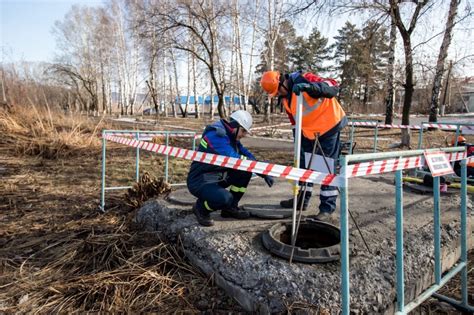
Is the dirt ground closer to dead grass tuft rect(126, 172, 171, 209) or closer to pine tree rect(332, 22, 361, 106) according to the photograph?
dead grass tuft rect(126, 172, 171, 209)

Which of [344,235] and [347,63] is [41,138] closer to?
[344,235]

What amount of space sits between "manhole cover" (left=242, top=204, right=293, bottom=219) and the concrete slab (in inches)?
3.5

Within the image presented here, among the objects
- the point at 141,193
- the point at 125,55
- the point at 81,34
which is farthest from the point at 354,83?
the point at 141,193

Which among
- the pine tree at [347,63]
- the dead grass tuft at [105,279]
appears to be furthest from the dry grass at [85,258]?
the pine tree at [347,63]

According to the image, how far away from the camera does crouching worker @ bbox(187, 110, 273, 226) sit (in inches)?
125

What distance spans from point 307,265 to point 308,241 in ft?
2.24

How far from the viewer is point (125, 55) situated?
111 feet

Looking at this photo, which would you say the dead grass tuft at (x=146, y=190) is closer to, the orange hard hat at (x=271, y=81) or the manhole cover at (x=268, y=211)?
the manhole cover at (x=268, y=211)

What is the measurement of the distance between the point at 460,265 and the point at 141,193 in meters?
3.95

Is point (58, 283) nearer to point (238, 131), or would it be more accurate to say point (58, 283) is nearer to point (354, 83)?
point (238, 131)

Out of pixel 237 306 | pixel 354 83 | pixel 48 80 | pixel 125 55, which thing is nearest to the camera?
pixel 237 306

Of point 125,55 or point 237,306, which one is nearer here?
point 237,306

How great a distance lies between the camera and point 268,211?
144 inches

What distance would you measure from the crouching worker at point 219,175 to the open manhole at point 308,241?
53 cm
